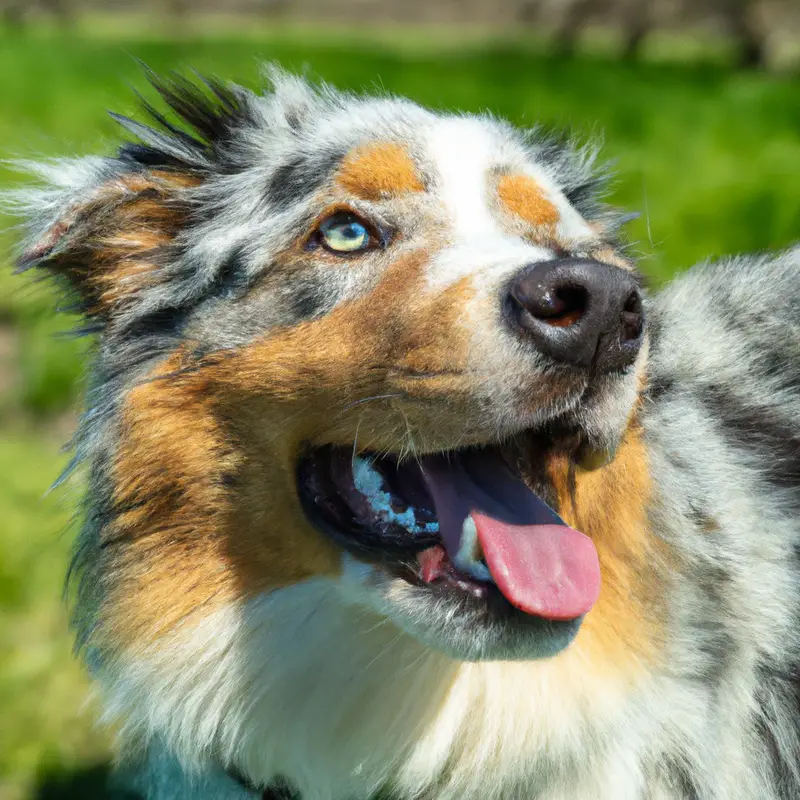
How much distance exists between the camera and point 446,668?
2797mm

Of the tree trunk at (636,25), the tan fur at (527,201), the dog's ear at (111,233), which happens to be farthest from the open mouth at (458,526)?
the tree trunk at (636,25)

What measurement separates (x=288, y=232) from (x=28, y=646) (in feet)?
8.39

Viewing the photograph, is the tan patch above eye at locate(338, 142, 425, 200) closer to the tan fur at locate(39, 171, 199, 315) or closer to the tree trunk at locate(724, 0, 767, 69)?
the tan fur at locate(39, 171, 199, 315)

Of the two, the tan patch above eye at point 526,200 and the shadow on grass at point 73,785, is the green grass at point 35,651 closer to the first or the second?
the shadow on grass at point 73,785

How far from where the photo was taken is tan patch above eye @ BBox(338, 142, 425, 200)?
9.78ft

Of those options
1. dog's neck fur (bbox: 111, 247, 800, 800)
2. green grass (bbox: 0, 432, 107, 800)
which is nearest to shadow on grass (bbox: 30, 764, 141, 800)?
green grass (bbox: 0, 432, 107, 800)

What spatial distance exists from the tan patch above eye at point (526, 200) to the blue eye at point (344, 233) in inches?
15.8

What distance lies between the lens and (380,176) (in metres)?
2.98

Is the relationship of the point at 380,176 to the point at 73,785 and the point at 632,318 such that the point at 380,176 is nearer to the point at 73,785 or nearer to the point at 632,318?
the point at 632,318

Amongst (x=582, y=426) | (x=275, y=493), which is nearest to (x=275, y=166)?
(x=275, y=493)

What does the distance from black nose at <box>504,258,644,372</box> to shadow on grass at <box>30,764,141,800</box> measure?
8.09ft

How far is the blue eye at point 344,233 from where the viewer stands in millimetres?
A: 2959

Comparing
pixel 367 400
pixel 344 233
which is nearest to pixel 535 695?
pixel 367 400

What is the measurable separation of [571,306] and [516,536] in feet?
1.96
